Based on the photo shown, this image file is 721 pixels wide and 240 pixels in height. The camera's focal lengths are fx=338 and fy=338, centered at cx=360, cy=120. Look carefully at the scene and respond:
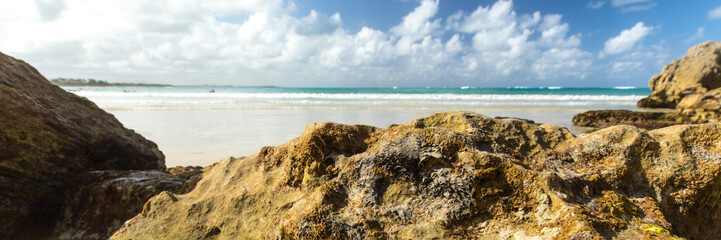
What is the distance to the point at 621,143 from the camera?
2.12m

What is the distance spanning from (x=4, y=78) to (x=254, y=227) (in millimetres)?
2803

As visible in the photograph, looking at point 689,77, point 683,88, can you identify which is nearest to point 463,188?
point 683,88

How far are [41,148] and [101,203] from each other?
65 cm

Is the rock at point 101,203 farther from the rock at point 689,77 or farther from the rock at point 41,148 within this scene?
the rock at point 689,77

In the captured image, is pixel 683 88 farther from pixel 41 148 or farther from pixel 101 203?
pixel 41 148

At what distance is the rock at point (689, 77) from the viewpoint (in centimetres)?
1711

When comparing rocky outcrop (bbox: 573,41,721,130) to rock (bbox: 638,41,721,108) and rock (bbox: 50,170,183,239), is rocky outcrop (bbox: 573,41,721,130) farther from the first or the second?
rock (bbox: 50,170,183,239)

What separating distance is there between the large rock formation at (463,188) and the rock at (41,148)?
115 centimetres

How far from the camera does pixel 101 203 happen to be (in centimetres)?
277

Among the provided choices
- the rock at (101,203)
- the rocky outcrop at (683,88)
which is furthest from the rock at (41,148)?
the rocky outcrop at (683,88)

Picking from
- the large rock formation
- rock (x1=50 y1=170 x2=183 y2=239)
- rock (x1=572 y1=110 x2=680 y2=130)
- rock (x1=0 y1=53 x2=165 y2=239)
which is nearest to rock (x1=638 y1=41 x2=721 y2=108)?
rock (x1=572 y1=110 x2=680 y2=130)

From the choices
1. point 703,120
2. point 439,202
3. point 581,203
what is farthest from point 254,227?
point 703,120

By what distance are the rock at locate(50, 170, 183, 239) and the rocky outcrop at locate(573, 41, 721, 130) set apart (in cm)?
1174

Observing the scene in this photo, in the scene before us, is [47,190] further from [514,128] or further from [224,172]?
[514,128]
